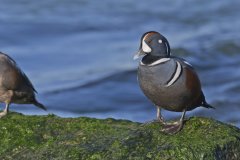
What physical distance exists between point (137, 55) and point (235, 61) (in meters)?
11.7

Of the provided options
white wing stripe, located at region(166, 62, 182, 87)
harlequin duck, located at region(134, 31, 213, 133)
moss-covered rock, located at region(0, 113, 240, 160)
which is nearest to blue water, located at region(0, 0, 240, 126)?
moss-covered rock, located at region(0, 113, 240, 160)

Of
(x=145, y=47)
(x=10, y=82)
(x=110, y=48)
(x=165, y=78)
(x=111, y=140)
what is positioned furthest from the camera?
(x=110, y=48)

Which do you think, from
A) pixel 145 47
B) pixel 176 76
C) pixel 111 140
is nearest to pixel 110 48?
pixel 145 47

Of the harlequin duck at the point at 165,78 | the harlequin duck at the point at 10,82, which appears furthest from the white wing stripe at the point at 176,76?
the harlequin duck at the point at 10,82

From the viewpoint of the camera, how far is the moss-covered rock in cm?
816

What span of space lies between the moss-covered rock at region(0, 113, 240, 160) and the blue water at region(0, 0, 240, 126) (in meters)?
6.04

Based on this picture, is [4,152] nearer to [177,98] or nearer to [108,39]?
[177,98]

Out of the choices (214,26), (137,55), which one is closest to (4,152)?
(137,55)

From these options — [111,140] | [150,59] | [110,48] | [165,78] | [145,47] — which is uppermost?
[145,47]

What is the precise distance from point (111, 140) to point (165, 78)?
0.86 meters

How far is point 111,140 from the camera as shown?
8352mm

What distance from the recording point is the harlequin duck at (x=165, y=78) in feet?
28.6

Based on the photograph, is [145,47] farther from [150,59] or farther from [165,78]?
[165,78]

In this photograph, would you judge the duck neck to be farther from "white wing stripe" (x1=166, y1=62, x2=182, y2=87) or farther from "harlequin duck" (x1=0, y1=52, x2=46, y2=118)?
"harlequin duck" (x1=0, y1=52, x2=46, y2=118)
